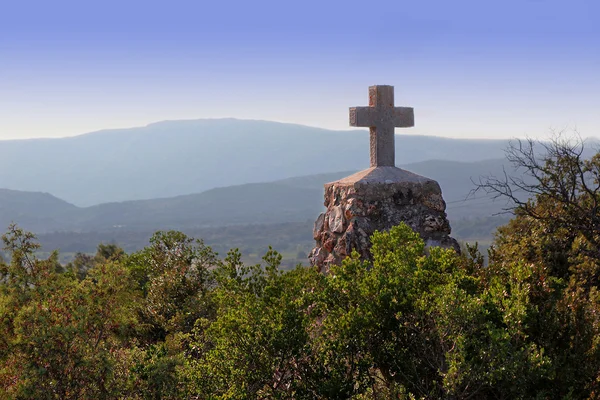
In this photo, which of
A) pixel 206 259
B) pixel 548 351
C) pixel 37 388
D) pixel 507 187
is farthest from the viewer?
pixel 206 259

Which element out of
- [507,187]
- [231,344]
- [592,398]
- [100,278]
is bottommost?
[592,398]

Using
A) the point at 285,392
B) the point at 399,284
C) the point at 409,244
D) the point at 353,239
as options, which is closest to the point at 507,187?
the point at 353,239

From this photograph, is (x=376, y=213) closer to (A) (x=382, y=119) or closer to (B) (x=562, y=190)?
(A) (x=382, y=119)

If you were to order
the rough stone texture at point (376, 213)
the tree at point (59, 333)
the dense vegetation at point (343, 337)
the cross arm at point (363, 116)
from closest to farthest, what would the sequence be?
the dense vegetation at point (343, 337), the tree at point (59, 333), the rough stone texture at point (376, 213), the cross arm at point (363, 116)

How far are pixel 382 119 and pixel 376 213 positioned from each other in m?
2.93

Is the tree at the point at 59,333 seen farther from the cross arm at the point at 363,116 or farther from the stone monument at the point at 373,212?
the cross arm at the point at 363,116

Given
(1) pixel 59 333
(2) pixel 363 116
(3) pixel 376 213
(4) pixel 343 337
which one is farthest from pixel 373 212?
(1) pixel 59 333

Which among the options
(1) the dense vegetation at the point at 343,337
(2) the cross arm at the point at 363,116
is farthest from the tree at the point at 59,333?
(2) the cross arm at the point at 363,116

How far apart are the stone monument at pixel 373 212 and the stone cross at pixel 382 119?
0.80 meters

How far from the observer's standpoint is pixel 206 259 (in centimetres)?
1869

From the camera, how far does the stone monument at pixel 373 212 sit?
1476 centimetres

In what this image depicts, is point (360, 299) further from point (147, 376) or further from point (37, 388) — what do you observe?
point (37, 388)

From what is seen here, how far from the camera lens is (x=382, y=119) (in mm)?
16891

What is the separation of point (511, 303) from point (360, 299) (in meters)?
2.13
